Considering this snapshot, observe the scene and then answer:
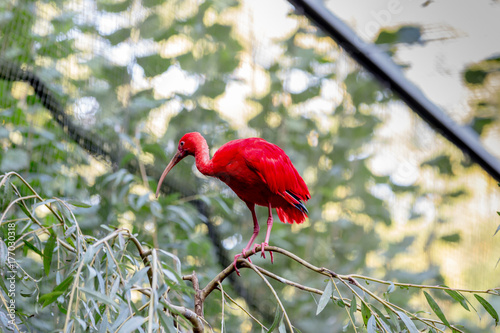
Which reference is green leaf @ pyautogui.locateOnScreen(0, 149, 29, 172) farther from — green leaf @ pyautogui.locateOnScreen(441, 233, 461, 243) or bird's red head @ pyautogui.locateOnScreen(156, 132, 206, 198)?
green leaf @ pyautogui.locateOnScreen(441, 233, 461, 243)

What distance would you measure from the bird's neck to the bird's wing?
10 centimetres

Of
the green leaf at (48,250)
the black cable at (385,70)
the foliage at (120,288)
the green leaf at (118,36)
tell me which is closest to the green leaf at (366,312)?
the foliage at (120,288)

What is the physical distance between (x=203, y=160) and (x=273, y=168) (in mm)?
179

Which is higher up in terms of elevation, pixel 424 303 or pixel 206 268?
pixel 206 268

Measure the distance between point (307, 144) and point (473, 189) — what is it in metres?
0.97

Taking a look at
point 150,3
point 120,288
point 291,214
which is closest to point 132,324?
point 120,288

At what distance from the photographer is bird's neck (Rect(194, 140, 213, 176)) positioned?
4.03 feet

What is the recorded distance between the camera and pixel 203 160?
124 cm

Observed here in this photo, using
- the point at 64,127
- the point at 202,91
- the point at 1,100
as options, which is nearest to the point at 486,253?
the point at 202,91

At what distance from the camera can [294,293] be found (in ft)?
7.79

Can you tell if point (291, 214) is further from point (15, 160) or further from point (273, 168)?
point (15, 160)

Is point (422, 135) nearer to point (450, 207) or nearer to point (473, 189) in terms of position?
point (473, 189)

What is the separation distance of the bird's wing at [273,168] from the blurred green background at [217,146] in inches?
18.7

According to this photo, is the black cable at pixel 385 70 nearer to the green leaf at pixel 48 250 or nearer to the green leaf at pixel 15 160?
the green leaf at pixel 48 250
